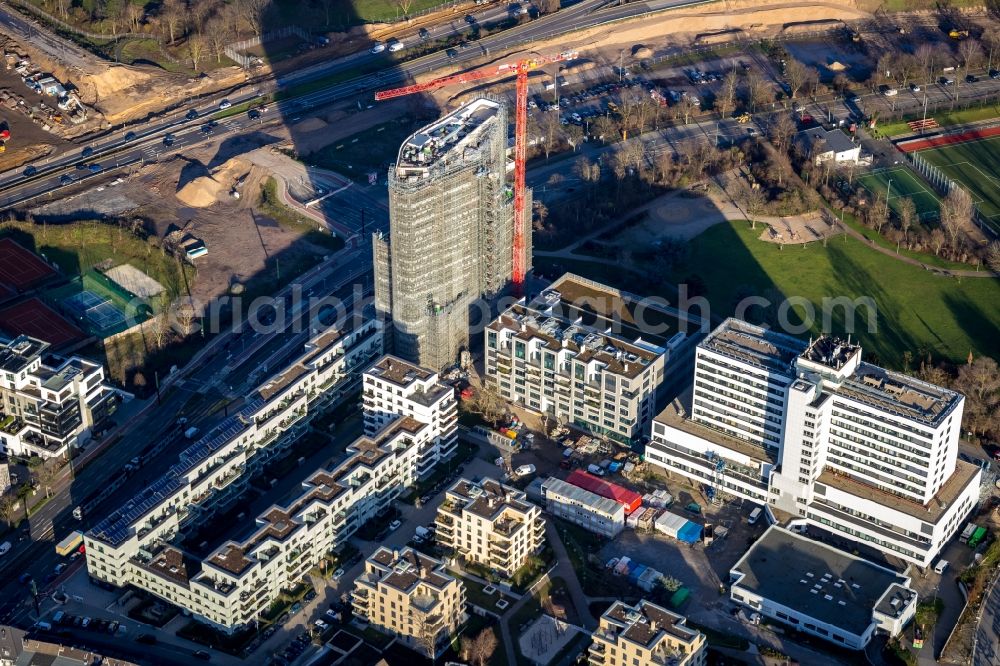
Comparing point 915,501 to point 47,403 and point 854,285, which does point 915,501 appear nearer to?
point 854,285

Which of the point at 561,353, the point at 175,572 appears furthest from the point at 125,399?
the point at 561,353

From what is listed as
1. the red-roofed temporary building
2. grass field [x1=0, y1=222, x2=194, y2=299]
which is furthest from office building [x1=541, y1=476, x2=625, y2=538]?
grass field [x1=0, y1=222, x2=194, y2=299]

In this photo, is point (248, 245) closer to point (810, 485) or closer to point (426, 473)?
point (426, 473)

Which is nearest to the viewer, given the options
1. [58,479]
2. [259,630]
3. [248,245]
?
[259,630]

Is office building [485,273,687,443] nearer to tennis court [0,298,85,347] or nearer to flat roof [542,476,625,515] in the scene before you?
flat roof [542,476,625,515]

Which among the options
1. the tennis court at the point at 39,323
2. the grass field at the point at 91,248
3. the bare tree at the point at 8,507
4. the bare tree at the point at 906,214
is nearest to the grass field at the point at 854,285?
the bare tree at the point at 906,214

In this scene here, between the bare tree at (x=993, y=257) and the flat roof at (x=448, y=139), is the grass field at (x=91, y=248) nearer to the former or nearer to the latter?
the flat roof at (x=448, y=139)
